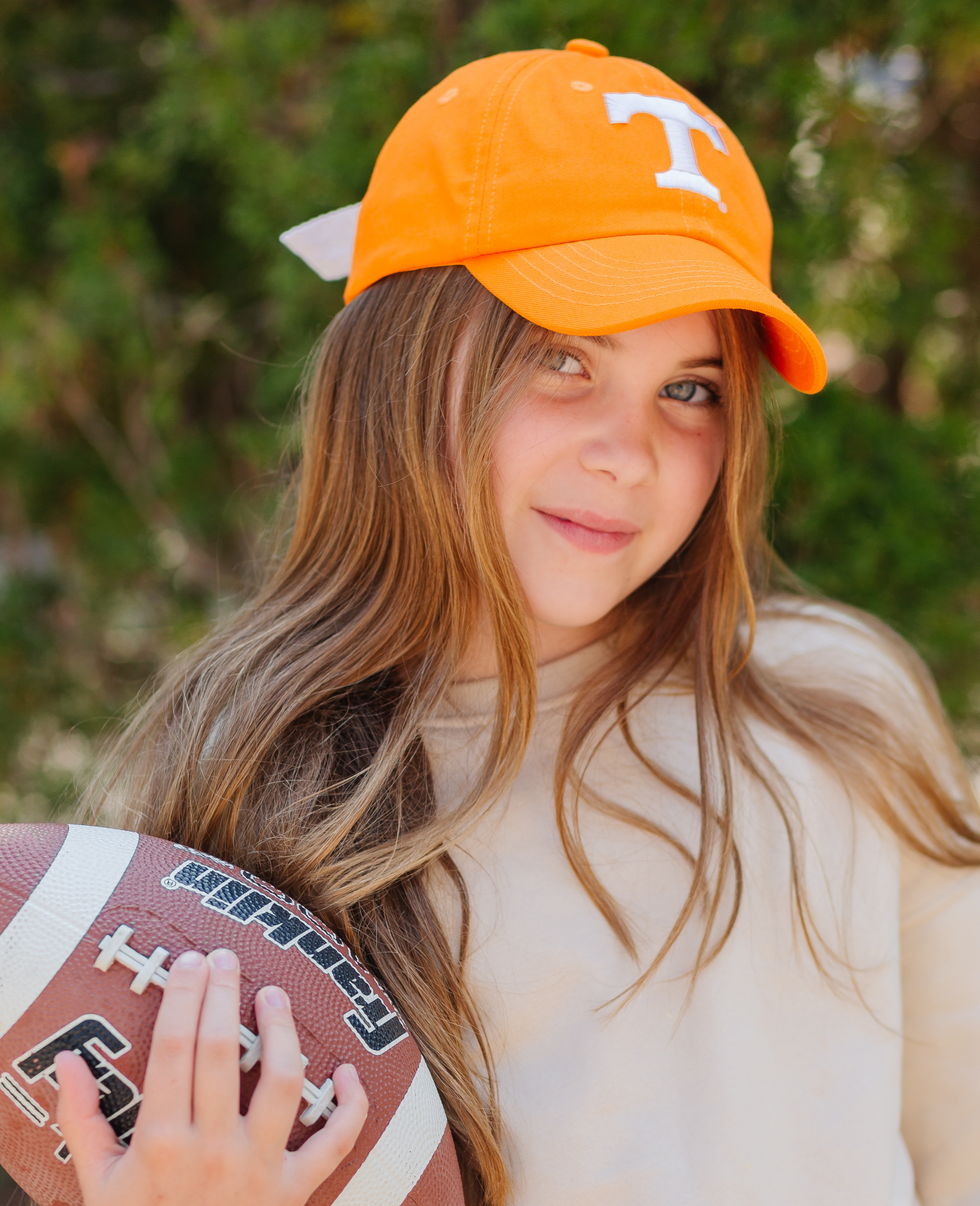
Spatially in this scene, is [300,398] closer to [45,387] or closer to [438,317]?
[438,317]

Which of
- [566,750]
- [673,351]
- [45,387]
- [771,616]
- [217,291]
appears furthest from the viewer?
[217,291]

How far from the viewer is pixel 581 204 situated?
52.0 inches

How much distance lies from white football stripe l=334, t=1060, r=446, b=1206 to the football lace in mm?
88

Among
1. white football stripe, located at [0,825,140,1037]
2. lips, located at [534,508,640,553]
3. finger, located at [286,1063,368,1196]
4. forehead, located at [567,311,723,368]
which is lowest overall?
finger, located at [286,1063,368,1196]

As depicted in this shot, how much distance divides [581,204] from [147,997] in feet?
3.53

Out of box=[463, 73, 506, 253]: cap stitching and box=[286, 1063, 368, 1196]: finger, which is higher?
box=[463, 73, 506, 253]: cap stitching

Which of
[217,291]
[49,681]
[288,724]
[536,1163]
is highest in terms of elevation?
[217,291]

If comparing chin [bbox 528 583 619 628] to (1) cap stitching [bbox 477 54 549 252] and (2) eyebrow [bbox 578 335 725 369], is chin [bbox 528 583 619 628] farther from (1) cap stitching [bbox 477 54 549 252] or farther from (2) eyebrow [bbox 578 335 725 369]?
(1) cap stitching [bbox 477 54 549 252]

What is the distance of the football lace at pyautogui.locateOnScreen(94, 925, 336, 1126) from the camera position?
105 cm

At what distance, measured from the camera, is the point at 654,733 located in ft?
5.35

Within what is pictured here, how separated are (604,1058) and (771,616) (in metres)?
0.82

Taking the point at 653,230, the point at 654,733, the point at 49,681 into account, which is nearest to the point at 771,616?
the point at 654,733

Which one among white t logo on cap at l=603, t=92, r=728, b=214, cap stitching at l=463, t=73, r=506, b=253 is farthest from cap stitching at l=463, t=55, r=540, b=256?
white t logo on cap at l=603, t=92, r=728, b=214

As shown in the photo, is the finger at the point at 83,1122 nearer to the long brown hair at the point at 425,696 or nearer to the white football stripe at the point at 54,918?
the white football stripe at the point at 54,918
